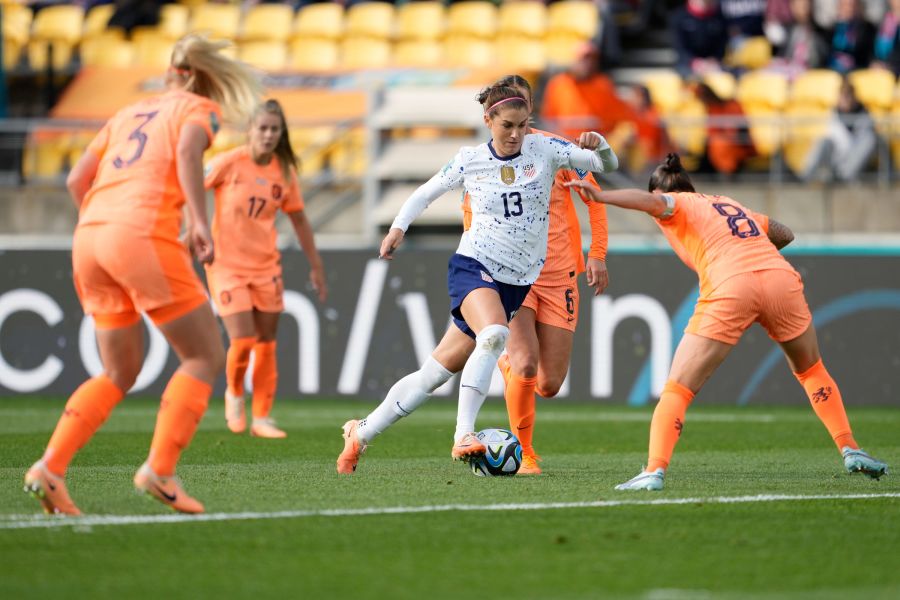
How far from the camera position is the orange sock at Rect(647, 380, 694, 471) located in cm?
776

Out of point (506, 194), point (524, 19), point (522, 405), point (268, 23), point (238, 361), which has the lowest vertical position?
point (238, 361)

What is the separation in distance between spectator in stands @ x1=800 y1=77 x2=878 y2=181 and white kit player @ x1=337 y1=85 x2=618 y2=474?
370 inches

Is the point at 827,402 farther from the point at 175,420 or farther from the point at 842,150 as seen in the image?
the point at 842,150

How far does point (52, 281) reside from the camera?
1550 centimetres

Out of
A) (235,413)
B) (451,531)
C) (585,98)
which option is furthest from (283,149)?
(585,98)

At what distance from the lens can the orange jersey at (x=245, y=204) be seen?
1170cm

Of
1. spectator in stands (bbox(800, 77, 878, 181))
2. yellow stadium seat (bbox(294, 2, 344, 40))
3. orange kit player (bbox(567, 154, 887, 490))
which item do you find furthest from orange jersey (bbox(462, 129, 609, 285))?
yellow stadium seat (bbox(294, 2, 344, 40))

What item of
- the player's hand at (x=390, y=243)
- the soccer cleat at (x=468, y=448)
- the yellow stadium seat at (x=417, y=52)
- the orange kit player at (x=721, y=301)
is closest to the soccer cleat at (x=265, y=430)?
the soccer cleat at (x=468, y=448)

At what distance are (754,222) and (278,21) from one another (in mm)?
14752

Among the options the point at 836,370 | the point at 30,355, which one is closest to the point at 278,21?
the point at 30,355

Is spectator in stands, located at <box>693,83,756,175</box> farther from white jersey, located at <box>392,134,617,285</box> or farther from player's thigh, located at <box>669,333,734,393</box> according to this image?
player's thigh, located at <box>669,333,734,393</box>

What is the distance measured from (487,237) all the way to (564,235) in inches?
38.7

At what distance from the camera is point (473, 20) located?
70.2 feet

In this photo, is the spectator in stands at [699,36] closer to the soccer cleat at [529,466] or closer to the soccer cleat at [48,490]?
the soccer cleat at [529,466]
